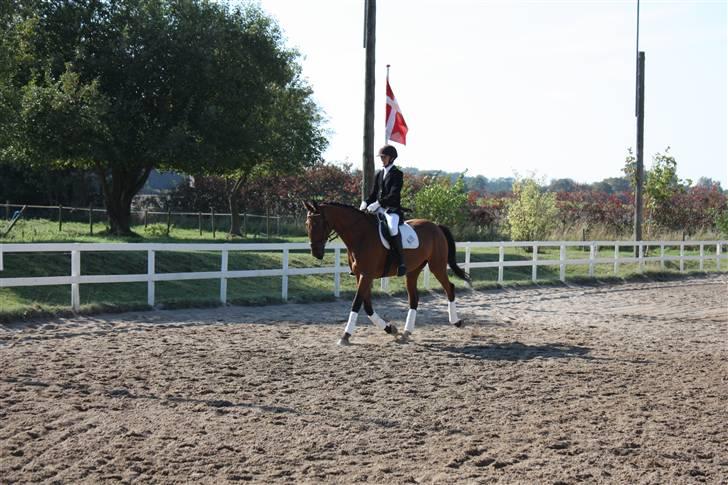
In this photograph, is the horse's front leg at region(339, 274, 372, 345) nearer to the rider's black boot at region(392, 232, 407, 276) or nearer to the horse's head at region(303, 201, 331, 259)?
the rider's black boot at region(392, 232, 407, 276)

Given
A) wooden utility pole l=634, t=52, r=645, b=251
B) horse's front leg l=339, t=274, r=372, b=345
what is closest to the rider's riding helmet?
horse's front leg l=339, t=274, r=372, b=345

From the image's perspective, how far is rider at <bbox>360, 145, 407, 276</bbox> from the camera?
470 inches

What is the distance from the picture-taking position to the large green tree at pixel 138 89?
2388 cm

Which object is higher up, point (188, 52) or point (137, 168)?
point (188, 52)

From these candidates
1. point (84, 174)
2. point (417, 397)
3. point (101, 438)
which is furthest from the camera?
point (84, 174)

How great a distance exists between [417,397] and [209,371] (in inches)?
97.1

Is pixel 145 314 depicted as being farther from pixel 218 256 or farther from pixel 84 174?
pixel 84 174

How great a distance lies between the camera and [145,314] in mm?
14297

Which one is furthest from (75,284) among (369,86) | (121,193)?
(121,193)

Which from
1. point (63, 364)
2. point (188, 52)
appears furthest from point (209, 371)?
point (188, 52)

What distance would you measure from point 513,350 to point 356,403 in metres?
4.01

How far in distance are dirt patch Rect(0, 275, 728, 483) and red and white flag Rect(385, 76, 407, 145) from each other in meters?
4.70

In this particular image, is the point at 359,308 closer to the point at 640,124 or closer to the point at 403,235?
the point at 403,235

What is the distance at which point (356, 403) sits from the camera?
304 inches
